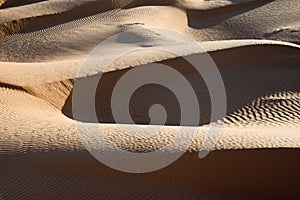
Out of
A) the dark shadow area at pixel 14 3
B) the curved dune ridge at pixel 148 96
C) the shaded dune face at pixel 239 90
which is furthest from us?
the dark shadow area at pixel 14 3

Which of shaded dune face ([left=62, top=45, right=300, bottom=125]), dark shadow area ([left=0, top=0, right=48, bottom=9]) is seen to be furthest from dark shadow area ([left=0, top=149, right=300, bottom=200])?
dark shadow area ([left=0, top=0, right=48, bottom=9])

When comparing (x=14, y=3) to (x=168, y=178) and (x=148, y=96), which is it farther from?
(x=168, y=178)

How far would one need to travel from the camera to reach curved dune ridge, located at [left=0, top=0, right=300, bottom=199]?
13.7ft

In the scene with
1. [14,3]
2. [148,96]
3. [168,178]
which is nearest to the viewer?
[168,178]

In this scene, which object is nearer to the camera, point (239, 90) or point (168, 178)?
point (168, 178)

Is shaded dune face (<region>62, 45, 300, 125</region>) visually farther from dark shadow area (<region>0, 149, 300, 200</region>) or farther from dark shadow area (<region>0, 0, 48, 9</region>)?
dark shadow area (<region>0, 0, 48, 9</region>)

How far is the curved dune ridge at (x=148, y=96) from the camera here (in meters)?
4.17

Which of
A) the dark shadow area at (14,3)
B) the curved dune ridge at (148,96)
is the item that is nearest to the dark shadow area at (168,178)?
the curved dune ridge at (148,96)

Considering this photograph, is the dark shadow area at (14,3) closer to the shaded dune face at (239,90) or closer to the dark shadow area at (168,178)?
the shaded dune face at (239,90)

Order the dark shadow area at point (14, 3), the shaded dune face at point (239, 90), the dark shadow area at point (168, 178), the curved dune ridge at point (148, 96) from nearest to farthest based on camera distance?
the dark shadow area at point (168, 178) → the curved dune ridge at point (148, 96) → the shaded dune face at point (239, 90) → the dark shadow area at point (14, 3)

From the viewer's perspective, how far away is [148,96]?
24.3ft

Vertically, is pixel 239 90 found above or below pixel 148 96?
above

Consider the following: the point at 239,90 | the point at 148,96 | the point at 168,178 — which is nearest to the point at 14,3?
the point at 148,96

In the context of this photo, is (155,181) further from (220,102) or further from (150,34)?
(150,34)
